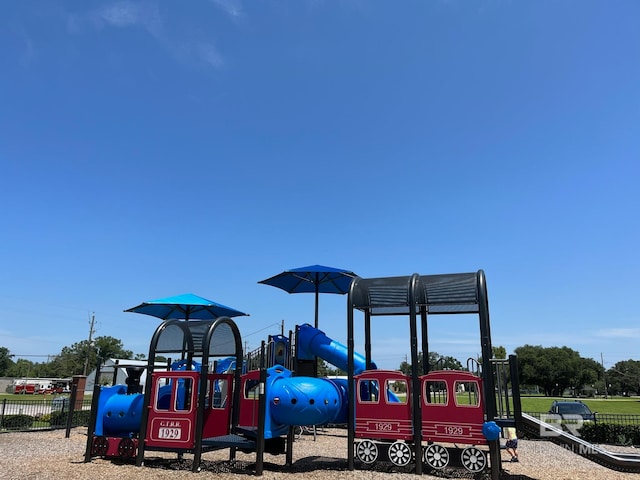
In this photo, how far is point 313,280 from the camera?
16828 millimetres

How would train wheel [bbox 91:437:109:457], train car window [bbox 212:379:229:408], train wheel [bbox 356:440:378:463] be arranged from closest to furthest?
train wheel [bbox 356:440:378:463] → train wheel [bbox 91:437:109:457] → train car window [bbox 212:379:229:408]

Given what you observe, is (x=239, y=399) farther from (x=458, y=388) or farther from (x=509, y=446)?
(x=509, y=446)

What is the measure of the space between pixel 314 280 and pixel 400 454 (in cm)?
754

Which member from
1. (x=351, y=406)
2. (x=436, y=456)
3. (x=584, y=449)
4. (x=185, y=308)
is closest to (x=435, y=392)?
(x=436, y=456)

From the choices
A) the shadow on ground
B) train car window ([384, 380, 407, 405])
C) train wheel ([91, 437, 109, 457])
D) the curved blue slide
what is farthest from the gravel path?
the curved blue slide

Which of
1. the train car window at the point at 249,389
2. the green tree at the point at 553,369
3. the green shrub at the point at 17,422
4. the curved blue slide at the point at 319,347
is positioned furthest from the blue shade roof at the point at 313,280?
the green tree at the point at 553,369

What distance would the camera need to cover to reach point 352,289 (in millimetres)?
11438

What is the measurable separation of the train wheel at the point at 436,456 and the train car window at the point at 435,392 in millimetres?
914

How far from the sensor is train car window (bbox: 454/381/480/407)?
32.9 ft

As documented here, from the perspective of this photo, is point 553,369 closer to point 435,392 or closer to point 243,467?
point 435,392

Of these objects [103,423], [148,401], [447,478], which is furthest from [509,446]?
[103,423]

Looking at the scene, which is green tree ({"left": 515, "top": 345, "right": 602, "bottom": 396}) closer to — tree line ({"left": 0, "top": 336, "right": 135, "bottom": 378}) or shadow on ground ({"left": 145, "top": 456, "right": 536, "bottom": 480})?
tree line ({"left": 0, "top": 336, "right": 135, "bottom": 378})

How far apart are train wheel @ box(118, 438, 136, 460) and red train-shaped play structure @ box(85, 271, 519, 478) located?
0.02 m

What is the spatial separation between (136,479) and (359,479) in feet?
14.5
